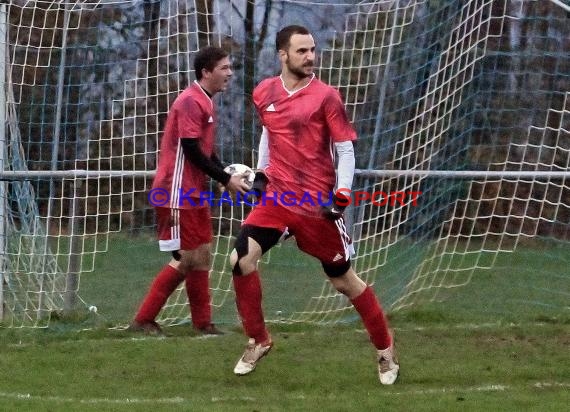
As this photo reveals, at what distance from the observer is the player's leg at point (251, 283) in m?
6.12

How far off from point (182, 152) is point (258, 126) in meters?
1.93

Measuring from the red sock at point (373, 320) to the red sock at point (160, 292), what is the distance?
6.27ft

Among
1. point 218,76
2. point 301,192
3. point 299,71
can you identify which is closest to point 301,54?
point 299,71

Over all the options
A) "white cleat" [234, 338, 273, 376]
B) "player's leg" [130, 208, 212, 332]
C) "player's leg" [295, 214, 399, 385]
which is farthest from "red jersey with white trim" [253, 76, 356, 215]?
"player's leg" [130, 208, 212, 332]

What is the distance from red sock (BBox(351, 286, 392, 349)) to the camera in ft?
20.2

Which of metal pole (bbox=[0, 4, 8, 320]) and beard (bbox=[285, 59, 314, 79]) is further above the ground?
beard (bbox=[285, 59, 314, 79])

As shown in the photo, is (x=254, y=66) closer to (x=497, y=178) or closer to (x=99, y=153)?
(x=99, y=153)

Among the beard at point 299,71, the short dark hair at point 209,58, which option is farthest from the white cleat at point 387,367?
the short dark hair at point 209,58

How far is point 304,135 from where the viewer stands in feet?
20.2

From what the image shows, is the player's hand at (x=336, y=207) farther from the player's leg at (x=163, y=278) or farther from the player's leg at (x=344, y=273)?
the player's leg at (x=163, y=278)

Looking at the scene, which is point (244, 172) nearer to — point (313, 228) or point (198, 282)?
point (313, 228)

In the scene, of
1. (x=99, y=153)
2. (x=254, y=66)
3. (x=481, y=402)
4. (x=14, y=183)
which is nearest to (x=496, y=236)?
(x=254, y=66)

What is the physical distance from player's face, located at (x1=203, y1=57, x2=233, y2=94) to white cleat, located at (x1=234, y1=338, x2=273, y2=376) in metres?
2.10

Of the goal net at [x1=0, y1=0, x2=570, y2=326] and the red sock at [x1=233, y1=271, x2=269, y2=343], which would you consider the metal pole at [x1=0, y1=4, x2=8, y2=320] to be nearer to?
the goal net at [x1=0, y1=0, x2=570, y2=326]
